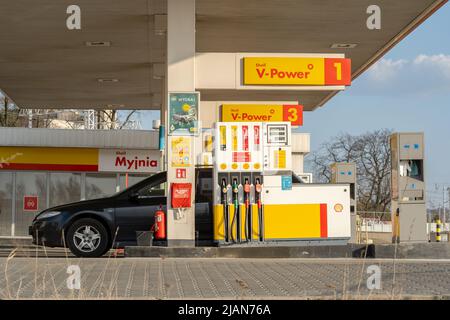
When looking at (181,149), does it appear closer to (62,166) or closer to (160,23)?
(160,23)

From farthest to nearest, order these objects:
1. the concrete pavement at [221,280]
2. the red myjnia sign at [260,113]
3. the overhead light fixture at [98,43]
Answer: the red myjnia sign at [260,113]
the overhead light fixture at [98,43]
the concrete pavement at [221,280]

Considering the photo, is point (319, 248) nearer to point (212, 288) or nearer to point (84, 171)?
point (212, 288)

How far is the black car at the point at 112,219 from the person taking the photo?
14.0 metres

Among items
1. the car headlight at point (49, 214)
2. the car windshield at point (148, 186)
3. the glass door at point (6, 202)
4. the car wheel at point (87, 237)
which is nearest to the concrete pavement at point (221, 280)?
the car wheel at point (87, 237)

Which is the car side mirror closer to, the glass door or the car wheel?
the car wheel

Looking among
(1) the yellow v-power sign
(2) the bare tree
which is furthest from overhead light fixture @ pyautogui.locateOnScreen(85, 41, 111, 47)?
(2) the bare tree

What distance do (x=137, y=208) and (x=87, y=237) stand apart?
1.08 meters

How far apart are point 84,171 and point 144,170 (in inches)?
83.1

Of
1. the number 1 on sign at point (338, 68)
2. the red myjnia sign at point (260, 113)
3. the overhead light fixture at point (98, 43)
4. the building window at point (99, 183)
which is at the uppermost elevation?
the overhead light fixture at point (98, 43)

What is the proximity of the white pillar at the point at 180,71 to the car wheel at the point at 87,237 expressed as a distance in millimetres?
1267

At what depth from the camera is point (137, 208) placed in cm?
1417

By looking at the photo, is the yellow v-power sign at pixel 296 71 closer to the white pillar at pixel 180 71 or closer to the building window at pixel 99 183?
the white pillar at pixel 180 71

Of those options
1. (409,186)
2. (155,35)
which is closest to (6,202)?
(155,35)
